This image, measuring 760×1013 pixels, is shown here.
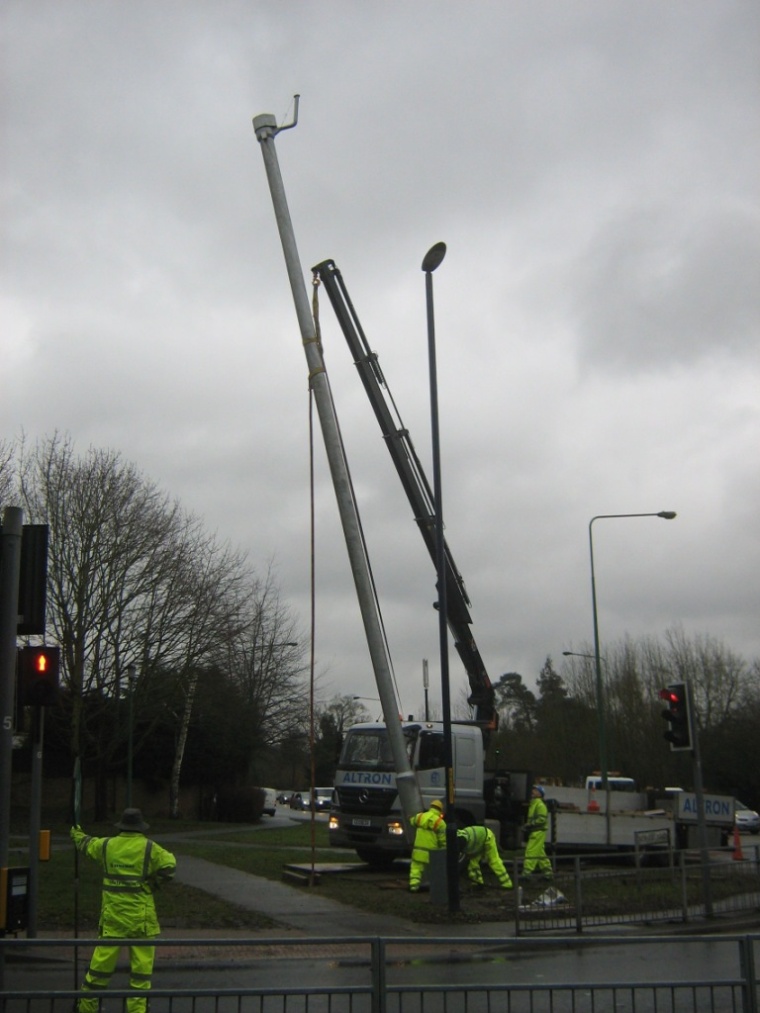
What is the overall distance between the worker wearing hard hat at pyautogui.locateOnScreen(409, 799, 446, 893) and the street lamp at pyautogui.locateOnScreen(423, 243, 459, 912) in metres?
0.90

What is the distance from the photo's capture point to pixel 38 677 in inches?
388

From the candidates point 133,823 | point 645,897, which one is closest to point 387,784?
point 645,897

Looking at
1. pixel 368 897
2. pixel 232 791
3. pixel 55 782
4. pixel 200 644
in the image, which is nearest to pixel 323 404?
pixel 368 897

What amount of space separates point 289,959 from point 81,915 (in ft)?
12.7

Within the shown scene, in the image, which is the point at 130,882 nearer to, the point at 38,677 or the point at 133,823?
the point at 133,823

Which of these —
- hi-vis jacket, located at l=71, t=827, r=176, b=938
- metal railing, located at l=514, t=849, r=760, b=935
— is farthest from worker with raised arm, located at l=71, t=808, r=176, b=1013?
metal railing, located at l=514, t=849, r=760, b=935

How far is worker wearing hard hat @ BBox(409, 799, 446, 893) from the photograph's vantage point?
51.1 ft

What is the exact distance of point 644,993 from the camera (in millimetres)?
6789

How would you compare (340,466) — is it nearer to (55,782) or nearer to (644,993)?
(644,993)

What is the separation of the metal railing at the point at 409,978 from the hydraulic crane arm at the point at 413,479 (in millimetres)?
10122

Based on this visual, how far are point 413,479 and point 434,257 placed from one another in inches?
242

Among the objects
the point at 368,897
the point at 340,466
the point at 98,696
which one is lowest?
the point at 368,897

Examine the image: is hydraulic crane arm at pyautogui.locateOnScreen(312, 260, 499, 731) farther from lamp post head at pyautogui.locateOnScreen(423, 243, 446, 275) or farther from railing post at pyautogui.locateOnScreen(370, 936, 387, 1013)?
railing post at pyautogui.locateOnScreen(370, 936, 387, 1013)

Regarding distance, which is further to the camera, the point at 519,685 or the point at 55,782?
the point at 519,685
